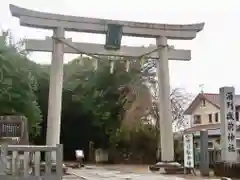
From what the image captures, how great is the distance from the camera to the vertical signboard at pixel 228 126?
52.1 feet

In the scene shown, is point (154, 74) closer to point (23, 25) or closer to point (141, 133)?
point (141, 133)

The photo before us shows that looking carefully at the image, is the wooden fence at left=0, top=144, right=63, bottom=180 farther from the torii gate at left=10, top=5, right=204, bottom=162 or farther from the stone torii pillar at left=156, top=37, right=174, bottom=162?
the stone torii pillar at left=156, top=37, right=174, bottom=162

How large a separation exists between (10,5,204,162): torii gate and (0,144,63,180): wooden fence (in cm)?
690

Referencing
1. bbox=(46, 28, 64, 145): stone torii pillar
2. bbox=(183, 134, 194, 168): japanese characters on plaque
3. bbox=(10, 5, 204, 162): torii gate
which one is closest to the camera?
bbox=(46, 28, 64, 145): stone torii pillar

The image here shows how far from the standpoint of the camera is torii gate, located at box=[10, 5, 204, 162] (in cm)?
1597

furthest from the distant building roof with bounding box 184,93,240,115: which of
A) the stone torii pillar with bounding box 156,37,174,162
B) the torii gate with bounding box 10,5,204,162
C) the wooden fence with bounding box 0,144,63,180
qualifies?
the wooden fence with bounding box 0,144,63,180

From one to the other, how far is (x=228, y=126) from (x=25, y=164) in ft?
31.6

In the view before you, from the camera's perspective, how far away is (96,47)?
56.6 ft

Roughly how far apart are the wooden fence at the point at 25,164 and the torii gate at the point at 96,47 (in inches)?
272

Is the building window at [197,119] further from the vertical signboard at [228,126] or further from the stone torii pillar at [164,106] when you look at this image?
the vertical signboard at [228,126]

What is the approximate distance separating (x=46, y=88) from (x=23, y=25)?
14149mm

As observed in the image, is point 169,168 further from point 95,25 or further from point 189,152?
point 95,25

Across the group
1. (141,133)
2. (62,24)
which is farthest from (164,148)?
(141,133)

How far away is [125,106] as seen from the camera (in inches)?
1110
